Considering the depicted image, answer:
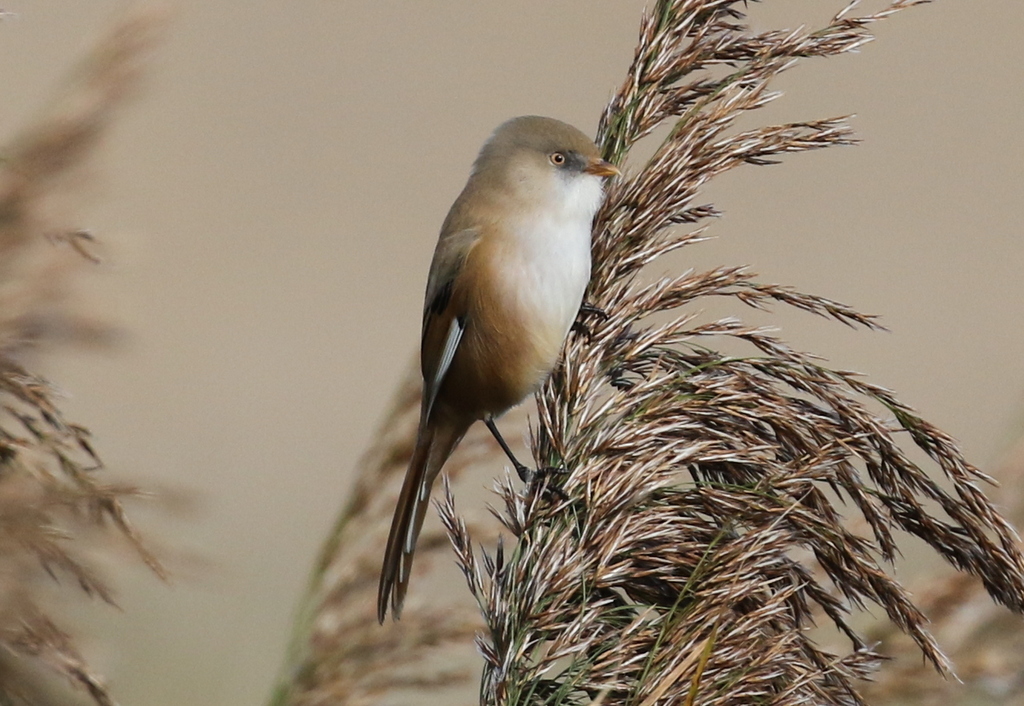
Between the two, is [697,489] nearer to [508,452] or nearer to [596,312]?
[596,312]

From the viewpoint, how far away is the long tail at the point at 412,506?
94.2 inches

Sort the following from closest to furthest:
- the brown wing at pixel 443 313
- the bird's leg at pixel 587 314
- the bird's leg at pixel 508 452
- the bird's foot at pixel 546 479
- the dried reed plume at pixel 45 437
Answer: the dried reed plume at pixel 45 437, the bird's foot at pixel 546 479, the bird's leg at pixel 587 314, the bird's leg at pixel 508 452, the brown wing at pixel 443 313

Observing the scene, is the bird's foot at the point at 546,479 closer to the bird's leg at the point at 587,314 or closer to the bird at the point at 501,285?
the bird's leg at the point at 587,314

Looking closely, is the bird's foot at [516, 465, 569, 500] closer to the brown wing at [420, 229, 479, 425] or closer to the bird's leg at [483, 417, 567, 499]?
the bird's leg at [483, 417, 567, 499]

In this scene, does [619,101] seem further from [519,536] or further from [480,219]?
[519,536]

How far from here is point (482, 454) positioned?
111 inches

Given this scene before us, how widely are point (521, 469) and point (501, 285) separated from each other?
0.44 meters

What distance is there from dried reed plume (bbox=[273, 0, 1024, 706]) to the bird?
293mm

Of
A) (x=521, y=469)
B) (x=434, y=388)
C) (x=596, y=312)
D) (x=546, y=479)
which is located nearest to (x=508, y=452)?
(x=521, y=469)

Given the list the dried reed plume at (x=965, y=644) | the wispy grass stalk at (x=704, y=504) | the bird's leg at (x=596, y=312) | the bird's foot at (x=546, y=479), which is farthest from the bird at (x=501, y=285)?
the dried reed plume at (x=965, y=644)

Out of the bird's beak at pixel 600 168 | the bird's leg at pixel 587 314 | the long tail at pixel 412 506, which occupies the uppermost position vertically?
the bird's beak at pixel 600 168

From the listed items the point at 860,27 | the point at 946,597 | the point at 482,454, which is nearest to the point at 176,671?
the point at 482,454

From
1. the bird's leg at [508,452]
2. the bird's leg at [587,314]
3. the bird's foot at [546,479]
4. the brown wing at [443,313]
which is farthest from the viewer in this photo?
the brown wing at [443,313]

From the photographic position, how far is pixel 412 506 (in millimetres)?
2619
